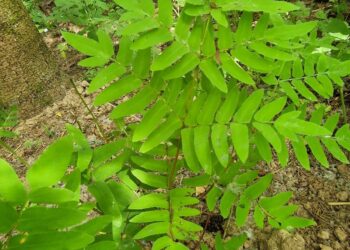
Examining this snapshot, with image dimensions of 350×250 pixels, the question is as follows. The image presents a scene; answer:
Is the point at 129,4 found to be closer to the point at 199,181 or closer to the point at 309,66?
the point at 199,181

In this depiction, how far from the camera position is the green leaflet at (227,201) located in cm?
162

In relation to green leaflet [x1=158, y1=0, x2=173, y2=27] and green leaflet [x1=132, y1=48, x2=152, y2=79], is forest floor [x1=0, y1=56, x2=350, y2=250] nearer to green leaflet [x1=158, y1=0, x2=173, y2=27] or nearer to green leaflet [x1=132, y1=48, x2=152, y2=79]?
green leaflet [x1=132, y1=48, x2=152, y2=79]

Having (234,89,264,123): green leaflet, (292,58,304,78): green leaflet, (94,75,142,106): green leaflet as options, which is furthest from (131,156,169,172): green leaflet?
(292,58,304,78): green leaflet

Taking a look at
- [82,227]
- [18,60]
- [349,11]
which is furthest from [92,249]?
[349,11]

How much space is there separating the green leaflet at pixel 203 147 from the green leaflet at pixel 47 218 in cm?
56

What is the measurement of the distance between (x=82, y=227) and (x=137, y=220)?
348 mm

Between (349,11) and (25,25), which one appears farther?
(349,11)

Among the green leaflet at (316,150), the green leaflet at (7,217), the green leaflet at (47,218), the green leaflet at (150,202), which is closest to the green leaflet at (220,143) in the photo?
the green leaflet at (150,202)

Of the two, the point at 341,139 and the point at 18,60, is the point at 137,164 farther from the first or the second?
the point at 18,60

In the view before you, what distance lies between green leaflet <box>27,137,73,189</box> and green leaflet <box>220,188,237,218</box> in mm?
803

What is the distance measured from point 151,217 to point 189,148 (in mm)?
313

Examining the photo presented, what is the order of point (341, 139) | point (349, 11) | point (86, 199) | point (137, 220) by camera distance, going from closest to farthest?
point (137, 220) < point (341, 139) < point (86, 199) < point (349, 11)

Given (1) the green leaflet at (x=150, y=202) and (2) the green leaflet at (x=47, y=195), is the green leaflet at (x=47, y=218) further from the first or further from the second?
(1) the green leaflet at (x=150, y=202)

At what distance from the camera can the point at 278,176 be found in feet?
7.88
